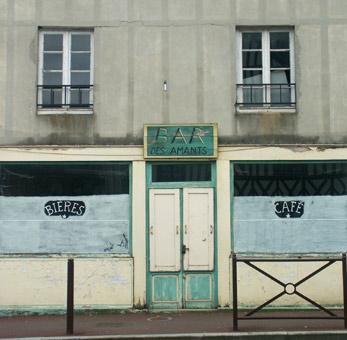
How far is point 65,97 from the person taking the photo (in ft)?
37.8

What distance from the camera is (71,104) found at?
11.5 m

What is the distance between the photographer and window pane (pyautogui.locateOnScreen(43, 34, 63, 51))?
1166 cm

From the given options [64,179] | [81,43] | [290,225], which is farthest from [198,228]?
[81,43]

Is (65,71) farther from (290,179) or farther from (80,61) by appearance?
(290,179)

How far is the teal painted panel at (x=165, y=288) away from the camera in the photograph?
11.1m

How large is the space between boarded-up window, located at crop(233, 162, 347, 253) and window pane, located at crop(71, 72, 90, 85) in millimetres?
3155

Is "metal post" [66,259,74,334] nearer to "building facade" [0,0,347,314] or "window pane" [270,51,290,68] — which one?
"building facade" [0,0,347,314]

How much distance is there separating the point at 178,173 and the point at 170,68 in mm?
1920

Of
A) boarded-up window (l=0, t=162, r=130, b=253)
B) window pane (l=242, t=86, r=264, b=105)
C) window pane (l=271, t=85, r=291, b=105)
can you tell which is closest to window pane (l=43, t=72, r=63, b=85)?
boarded-up window (l=0, t=162, r=130, b=253)

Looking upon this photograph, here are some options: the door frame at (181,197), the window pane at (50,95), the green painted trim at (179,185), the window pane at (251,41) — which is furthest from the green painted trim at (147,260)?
the window pane at (251,41)

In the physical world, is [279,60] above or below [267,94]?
above

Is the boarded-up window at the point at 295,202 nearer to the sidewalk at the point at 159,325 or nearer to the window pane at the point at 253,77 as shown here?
the sidewalk at the point at 159,325

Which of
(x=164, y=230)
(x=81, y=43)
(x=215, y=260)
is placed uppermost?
(x=81, y=43)

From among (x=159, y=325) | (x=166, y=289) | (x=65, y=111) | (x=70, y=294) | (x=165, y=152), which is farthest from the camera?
(x=65, y=111)
